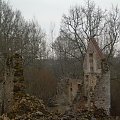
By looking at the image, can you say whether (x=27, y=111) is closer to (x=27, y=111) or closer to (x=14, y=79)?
(x=27, y=111)

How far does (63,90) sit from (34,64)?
29.3 feet

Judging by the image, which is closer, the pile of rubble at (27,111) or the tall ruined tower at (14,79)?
the pile of rubble at (27,111)

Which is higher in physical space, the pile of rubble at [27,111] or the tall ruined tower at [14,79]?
the tall ruined tower at [14,79]

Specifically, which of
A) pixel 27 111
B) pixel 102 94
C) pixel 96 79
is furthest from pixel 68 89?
pixel 27 111

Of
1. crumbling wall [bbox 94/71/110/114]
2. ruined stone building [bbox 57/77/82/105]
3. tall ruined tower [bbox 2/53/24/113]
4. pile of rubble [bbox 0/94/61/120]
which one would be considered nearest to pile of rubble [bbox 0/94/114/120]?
pile of rubble [bbox 0/94/61/120]

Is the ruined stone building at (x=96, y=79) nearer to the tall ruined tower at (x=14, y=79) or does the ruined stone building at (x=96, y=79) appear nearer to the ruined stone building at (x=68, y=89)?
the ruined stone building at (x=68, y=89)

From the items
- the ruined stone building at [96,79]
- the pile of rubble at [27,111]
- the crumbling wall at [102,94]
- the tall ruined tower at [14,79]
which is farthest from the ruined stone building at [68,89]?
the pile of rubble at [27,111]

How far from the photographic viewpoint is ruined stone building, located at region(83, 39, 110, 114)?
17.1m

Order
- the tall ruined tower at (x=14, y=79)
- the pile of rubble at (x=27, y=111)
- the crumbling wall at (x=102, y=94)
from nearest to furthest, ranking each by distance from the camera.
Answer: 1. the pile of rubble at (x=27, y=111)
2. the tall ruined tower at (x=14, y=79)
3. the crumbling wall at (x=102, y=94)

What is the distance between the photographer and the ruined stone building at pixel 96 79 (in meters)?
17.1

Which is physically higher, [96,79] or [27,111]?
[96,79]

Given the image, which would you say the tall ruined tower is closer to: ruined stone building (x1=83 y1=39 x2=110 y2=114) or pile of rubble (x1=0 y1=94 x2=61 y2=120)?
pile of rubble (x1=0 y1=94 x2=61 y2=120)

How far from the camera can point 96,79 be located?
59.1ft

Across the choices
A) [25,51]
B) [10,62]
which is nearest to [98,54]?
[10,62]
